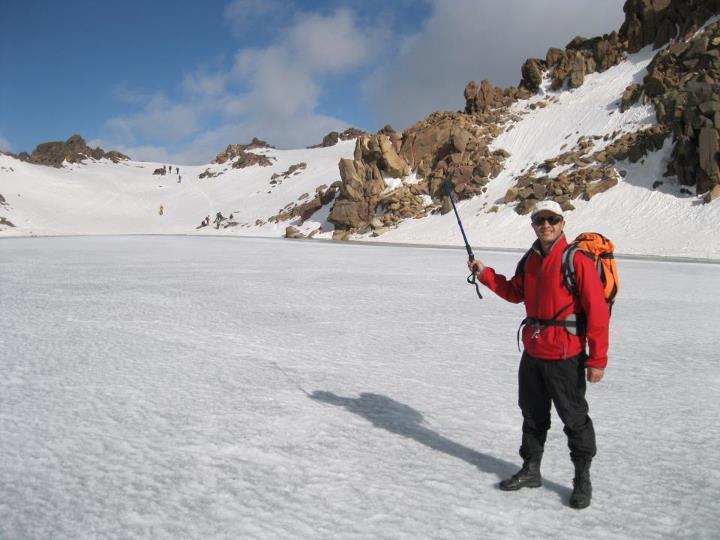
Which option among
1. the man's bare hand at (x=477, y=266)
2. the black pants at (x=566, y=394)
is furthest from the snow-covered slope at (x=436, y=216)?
the black pants at (x=566, y=394)

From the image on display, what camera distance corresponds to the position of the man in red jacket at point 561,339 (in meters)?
3.03

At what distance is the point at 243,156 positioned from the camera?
10206cm

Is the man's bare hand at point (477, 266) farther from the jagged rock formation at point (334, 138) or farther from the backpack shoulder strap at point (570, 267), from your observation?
the jagged rock formation at point (334, 138)

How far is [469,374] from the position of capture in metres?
5.94

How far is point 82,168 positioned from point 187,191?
25.3 metres

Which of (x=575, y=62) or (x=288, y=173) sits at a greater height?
(x=575, y=62)

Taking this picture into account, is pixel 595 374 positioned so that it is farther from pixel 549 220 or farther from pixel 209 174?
pixel 209 174

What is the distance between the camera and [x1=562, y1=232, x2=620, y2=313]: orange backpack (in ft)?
10.0

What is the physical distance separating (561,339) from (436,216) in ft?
149

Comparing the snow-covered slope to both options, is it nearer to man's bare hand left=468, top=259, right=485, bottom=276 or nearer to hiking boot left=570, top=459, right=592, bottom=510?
man's bare hand left=468, top=259, right=485, bottom=276

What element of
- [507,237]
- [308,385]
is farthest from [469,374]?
[507,237]

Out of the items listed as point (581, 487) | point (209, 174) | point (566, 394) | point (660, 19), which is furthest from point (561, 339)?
point (209, 174)

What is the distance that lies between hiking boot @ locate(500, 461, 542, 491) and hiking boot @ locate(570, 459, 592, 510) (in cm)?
25

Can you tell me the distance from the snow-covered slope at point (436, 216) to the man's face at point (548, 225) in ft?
97.7
